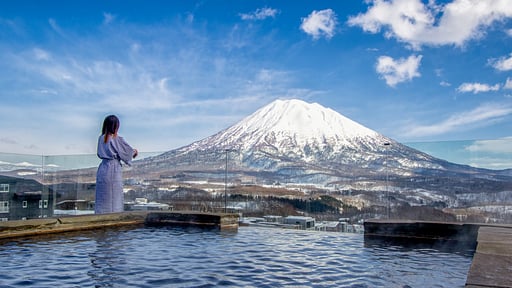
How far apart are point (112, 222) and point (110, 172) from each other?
1.04m

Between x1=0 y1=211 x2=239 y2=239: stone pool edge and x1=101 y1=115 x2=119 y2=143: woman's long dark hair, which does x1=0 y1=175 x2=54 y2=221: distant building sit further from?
x1=101 y1=115 x2=119 y2=143: woman's long dark hair

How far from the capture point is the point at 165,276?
3.78 m

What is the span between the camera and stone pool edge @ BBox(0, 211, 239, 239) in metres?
6.01

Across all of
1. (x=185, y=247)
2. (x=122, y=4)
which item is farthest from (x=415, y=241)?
(x=122, y=4)

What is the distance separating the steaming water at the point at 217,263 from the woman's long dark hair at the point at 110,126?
230 centimetres

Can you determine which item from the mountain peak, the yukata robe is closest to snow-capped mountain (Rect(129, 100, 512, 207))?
the yukata robe

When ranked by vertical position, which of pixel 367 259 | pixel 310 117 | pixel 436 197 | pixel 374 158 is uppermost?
pixel 310 117

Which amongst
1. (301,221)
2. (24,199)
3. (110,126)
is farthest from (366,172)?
(24,199)

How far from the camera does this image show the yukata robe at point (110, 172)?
7.99 meters

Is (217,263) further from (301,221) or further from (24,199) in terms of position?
(24,199)

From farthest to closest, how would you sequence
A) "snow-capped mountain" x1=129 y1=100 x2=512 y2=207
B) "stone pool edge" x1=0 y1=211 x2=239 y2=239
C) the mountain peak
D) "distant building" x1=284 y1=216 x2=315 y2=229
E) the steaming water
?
the mountain peak < "distant building" x1=284 y1=216 x2=315 y2=229 < "snow-capped mountain" x1=129 y1=100 x2=512 y2=207 < "stone pool edge" x1=0 y1=211 x2=239 y2=239 < the steaming water

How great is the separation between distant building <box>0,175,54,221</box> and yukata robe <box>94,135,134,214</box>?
7.25 feet

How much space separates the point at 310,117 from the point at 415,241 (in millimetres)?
50570

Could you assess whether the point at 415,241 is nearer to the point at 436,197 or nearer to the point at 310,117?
the point at 436,197
